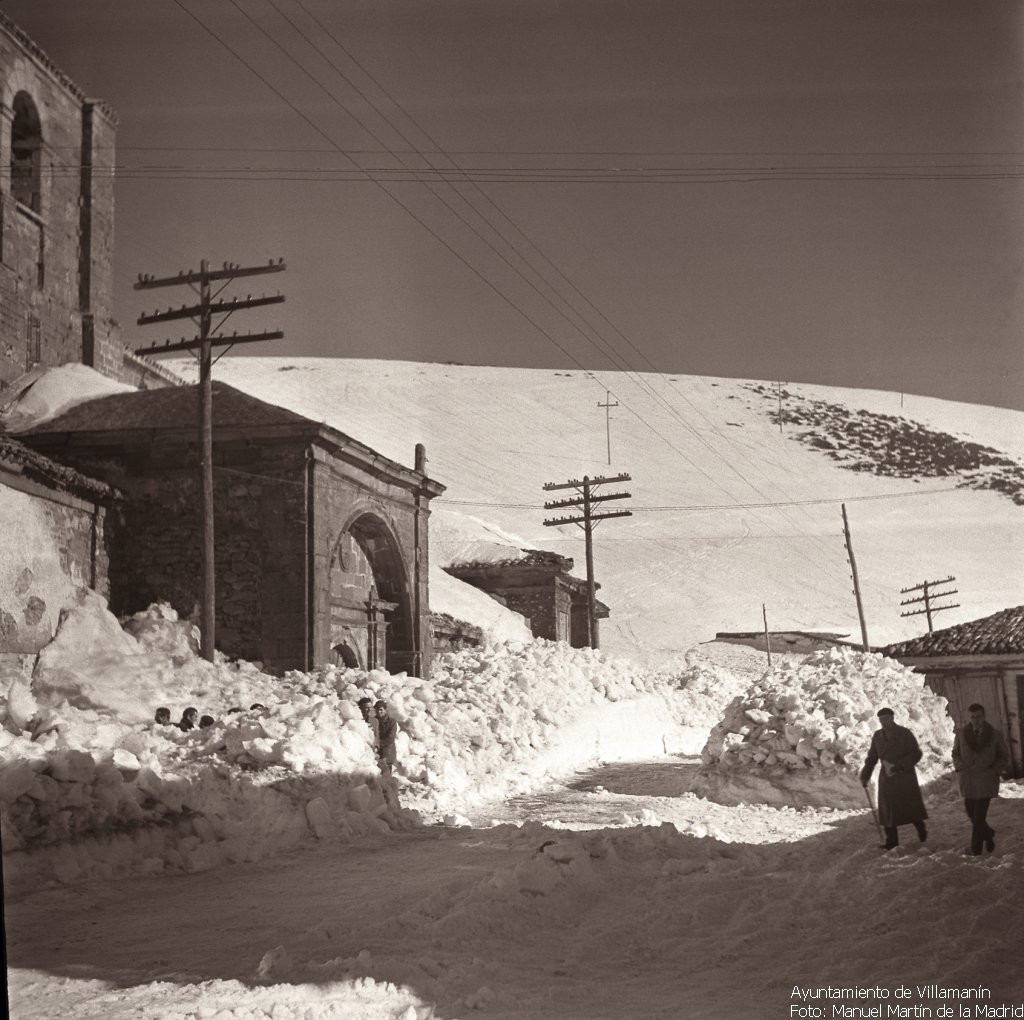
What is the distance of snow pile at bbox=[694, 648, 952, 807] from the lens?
15.4m

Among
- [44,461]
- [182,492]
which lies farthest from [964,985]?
[182,492]

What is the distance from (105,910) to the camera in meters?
8.00

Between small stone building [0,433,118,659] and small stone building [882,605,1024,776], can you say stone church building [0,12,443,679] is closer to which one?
small stone building [0,433,118,659]

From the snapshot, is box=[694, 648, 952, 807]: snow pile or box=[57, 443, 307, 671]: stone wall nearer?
box=[694, 648, 952, 807]: snow pile

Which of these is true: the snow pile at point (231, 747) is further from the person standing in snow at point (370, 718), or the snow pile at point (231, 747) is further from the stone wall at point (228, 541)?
the stone wall at point (228, 541)

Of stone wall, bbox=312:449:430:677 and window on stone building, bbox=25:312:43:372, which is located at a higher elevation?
window on stone building, bbox=25:312:43:372

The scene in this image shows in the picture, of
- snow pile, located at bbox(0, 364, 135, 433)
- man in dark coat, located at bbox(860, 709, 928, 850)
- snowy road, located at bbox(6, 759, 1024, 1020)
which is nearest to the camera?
snowy road, located at bbox(6, 759, 1024, 1020)

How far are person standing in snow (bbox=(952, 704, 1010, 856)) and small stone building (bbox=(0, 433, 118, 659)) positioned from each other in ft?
39.1

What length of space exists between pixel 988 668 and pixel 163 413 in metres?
14.9

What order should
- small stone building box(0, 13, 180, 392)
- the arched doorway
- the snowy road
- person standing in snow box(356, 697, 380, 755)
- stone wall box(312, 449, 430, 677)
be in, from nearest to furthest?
the snowy road → small stone building box(0, 13, 180, 392) → person standing in snow box(356, 697, 380, 755) → stone wall box(312, 449, 430, 677) → the arched doorway

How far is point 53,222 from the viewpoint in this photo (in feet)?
60.7

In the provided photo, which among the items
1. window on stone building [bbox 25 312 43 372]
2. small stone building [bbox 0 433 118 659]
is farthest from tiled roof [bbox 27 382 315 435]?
small stone building [bbox 0 433 118 659]

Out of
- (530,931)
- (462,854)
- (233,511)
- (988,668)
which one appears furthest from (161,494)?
(530,931)

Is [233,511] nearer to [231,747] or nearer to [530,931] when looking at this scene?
[231,747]
